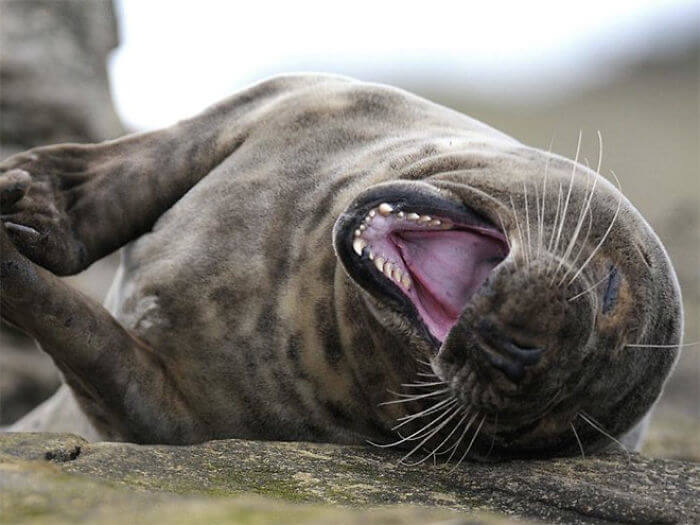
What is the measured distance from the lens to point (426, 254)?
3352 millimetres

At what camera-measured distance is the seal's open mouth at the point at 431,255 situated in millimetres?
3240

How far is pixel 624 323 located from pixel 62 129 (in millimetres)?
5014

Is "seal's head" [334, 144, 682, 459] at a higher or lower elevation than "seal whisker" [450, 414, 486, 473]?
higher

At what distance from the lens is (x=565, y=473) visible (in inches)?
135

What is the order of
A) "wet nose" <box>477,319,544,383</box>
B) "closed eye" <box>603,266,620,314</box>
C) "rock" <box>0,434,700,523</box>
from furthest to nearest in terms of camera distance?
"closed eye" <box>603,266,620,314</box>
"wet nose" <box>477,319,544,383</box>
"rock" <box>0,434,700,523</box>

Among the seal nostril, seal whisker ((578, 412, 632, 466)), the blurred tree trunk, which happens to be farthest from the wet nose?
the blurred tree trunk

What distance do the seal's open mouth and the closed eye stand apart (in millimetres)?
307

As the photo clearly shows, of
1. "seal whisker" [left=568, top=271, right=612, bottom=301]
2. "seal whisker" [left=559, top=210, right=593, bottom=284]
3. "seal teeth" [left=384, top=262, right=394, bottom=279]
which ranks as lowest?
"seal teeth" [left=384, top=262, right=394, bottom=279]

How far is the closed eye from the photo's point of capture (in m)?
3.30

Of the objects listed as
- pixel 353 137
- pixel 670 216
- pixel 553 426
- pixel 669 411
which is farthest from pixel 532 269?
pixel 670 216

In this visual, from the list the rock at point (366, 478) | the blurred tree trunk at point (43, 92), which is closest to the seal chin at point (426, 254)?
the rock at point (366, 478)

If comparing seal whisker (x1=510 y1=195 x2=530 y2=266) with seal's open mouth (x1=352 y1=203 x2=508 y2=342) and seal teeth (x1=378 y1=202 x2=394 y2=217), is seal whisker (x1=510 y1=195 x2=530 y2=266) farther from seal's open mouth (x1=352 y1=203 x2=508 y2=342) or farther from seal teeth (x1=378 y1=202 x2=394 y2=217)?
seal teeth (x1=378 y1=202 x2=394 y2=217)

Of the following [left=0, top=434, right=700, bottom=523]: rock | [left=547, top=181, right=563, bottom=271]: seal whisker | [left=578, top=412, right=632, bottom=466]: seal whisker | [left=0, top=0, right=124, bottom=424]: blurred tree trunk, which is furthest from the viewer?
[left=0, top=0, right=124, bottom=424]: blurred tree trunk

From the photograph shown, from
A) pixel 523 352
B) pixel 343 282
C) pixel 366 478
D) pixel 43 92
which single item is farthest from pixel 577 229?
pixel 43 92
